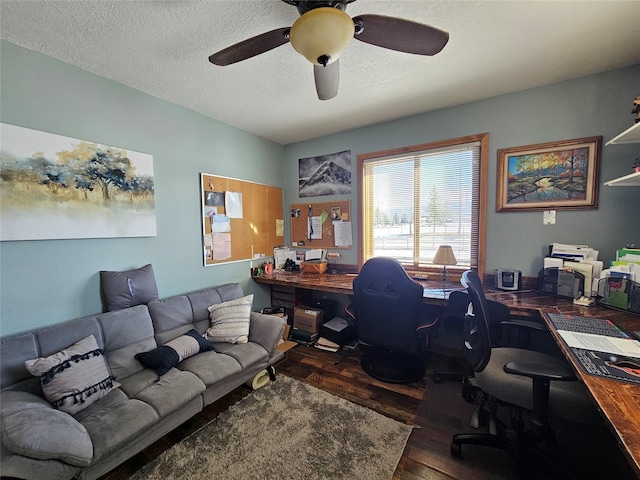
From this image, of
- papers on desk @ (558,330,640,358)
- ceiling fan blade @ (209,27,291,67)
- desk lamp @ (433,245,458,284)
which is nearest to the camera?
papers on desk @ (558,330,640,358)

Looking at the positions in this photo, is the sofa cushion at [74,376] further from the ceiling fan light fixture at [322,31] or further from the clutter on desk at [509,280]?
the clutter on desk at [509,280]

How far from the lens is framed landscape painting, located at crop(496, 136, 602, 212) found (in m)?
2.08

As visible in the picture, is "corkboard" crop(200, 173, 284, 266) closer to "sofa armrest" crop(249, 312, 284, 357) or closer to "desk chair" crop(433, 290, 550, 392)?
"sofa armrest" crop(249, 312, 284, 357)

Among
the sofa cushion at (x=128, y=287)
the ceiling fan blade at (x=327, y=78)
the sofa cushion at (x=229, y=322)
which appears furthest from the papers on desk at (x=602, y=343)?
the sofa cushion at (x=128, y=287)

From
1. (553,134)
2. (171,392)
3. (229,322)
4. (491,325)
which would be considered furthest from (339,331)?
(553,134)

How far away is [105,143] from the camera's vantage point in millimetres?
1974

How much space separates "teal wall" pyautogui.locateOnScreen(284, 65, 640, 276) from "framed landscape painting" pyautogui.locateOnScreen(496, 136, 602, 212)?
0.05m

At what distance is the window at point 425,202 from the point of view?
101 inches

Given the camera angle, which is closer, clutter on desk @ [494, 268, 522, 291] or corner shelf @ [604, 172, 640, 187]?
corner shelf @ [604, 172, 640, 187]

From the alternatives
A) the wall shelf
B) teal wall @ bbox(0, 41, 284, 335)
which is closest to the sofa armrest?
teal wall @ bbox(0, 41, 284, 335)

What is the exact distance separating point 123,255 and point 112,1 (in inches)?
65.7

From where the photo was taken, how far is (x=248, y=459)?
148 centimetres

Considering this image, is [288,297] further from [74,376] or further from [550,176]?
[550,176]

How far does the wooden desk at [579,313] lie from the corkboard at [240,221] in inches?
18.3
